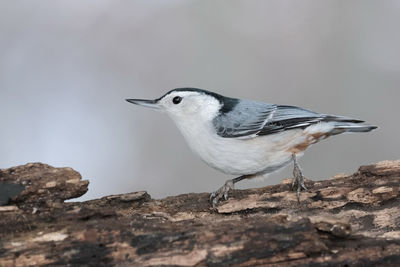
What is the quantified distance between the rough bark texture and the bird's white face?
0.72 m

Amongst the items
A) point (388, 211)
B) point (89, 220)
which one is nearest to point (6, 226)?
point (89, 220)

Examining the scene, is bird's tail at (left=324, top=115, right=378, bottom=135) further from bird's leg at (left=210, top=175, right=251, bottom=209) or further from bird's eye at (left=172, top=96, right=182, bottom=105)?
bird's eye at (left=172, top=96, right=182, bottom=105)

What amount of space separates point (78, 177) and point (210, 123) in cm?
93

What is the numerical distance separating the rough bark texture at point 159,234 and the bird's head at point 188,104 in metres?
0.73

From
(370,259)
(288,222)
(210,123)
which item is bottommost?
(370,259)

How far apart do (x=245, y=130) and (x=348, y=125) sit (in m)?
0.67

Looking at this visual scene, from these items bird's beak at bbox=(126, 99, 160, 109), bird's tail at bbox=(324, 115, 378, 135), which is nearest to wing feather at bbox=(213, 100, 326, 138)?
bird's tail at bbox=(324, 115, 378, 135)

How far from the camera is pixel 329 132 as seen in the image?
3.16 m

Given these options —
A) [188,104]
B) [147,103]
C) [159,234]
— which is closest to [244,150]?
[188,104]

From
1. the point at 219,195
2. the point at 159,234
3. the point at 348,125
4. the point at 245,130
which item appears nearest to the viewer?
the point at 159,234

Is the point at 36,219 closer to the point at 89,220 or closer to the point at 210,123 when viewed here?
the point at 89,220

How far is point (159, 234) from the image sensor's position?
2.19 m

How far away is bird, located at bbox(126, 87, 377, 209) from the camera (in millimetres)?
3016

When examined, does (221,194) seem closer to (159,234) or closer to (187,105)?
(187,105)
